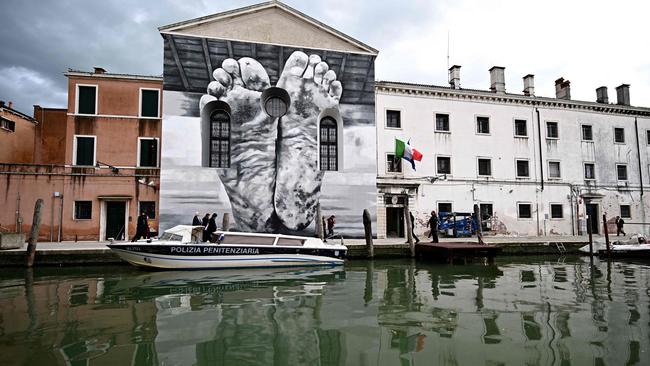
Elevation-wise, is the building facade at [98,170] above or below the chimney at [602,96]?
below

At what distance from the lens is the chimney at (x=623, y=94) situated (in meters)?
26.6

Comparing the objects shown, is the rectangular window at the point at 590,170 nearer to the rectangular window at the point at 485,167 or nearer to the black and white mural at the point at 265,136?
the rectangular window at the point at 485,167

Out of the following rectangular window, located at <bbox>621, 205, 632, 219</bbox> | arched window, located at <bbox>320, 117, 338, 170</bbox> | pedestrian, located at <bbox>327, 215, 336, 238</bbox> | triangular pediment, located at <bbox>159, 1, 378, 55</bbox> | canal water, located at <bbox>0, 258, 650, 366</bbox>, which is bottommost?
canal water, located at <bbox>0, 258, 650, 366</bbox>

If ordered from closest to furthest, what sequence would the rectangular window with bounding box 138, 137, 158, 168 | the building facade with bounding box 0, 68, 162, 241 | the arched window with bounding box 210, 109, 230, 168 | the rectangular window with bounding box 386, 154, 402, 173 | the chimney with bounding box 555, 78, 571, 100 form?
1. the building facade with bounding box 0, 68, 162, 241
2. the rectangular window with bounding box 138, 137, 158, 168
3. the arched window with bounding box 210, 109, 230, 168
4. the rectangular window with bounding box 386, 154, 402, 173
5. the chimney with bounding box 555, 78, 571, 100

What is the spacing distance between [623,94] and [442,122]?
14.0 metres

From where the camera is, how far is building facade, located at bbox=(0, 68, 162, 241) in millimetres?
17891

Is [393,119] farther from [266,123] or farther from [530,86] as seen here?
[530,86]

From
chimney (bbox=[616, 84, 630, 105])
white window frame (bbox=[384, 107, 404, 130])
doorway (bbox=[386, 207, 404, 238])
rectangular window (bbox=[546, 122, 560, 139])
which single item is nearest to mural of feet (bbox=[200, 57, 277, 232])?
white window frame (bbox=[384, 107, 404, 130])

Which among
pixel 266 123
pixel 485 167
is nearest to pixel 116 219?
pixel 266 123

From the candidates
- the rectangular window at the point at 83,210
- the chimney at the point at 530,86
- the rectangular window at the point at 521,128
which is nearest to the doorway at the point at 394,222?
the rectangular window at the point at 521,128

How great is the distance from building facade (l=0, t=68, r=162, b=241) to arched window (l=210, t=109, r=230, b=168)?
2.58m

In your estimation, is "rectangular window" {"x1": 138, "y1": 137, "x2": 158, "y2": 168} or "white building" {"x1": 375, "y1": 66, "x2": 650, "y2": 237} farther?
"white building" {"x1": 375, "y1": 66, "x2": 650, "y2": 237}

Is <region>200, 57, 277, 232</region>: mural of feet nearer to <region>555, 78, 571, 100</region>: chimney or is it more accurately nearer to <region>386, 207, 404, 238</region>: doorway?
<region>386, 207, 404, 238</region>: doorway

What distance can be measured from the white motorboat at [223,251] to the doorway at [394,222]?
8678 mm
